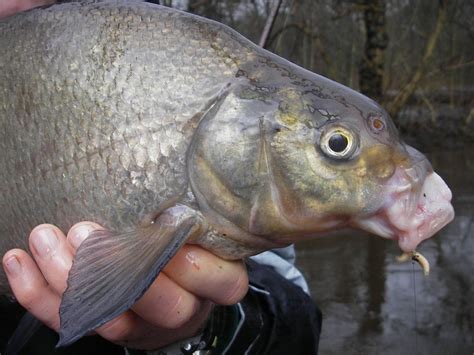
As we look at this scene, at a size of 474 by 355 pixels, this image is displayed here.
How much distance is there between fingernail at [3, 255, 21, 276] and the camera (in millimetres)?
1665

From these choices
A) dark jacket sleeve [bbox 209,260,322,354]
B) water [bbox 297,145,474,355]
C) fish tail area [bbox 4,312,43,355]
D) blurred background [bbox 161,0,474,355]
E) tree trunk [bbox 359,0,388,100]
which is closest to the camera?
fish tail area [bbox 4,312,43,355]

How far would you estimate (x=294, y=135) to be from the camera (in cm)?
149

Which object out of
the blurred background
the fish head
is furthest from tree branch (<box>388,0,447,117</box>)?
the fish head

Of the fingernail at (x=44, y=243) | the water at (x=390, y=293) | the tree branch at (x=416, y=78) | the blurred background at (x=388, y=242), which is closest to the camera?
the fingernail at (x=44, y=243)

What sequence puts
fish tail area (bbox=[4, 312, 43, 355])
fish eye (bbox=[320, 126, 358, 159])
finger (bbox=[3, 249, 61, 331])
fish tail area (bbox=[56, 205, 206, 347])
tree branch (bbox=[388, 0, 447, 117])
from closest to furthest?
fish tail area (bbox=[56, 205, 206, 347]) < fish eye (bbox=[320, 126, 358, 159]) < finger (bbox=[3, 249, 61, 331]) < fish tail area (bbox=[4, 312, 43, 355]) < tree branch (bbox=[388, 0, 447, 117])

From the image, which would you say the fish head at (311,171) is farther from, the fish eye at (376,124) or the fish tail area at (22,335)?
the fish tail area at (22,335)

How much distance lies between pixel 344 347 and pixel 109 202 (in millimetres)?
2772

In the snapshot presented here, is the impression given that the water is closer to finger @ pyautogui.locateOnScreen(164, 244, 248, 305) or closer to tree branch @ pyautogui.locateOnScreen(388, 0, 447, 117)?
finger @ pyautogui.locateOnScreen(164, 244, 248, 305)

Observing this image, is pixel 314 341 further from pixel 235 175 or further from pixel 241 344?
pixel 235 175

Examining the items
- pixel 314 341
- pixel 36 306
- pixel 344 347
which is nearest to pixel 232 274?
pixel 36 306

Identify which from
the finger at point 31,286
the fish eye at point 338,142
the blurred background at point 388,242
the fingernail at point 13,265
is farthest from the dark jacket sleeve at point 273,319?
the blurred background at point 388,242

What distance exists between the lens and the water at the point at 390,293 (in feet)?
13.1

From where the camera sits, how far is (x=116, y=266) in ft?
4.75

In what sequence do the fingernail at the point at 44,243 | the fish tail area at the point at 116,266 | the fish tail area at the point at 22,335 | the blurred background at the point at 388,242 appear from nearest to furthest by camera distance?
the fish tail area at the point at 116,266 < the fingernail at the point at 44,243 < the fish tail area at the point at 22,335 < the blurred background at the point at 388,242
